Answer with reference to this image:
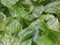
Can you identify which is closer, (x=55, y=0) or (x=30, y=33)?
(x=30, y=33)

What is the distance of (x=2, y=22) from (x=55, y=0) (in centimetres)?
30

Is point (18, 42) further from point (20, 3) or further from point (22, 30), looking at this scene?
point (20, 3)

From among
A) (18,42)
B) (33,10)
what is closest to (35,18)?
(33,10)

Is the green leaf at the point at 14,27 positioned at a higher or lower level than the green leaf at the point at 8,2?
lower

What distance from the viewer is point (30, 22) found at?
3.14 feet

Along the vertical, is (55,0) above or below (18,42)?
above

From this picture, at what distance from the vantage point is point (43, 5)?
1.03 m

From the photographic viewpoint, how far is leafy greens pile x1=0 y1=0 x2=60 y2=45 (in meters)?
0.87

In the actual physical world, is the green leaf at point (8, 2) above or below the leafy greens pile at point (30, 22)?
above

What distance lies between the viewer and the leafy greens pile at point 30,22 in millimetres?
872

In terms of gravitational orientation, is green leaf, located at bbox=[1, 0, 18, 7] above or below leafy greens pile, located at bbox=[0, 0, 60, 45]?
above

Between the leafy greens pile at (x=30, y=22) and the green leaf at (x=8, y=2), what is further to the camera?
the green leaf at (x=8, y=2)

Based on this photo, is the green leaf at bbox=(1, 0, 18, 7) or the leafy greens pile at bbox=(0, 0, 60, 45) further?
the green leaf at bbox=(1, 0, 18, 7)

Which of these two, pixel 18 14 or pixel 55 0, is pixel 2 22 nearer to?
pixel 18 14
